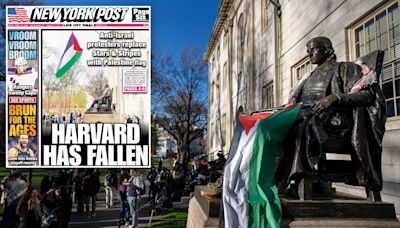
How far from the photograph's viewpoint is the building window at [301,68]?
37.2 feet

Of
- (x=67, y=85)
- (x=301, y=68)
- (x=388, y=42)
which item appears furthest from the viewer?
(x=301, y=68)

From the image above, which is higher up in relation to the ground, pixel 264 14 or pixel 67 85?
pixel 264 14

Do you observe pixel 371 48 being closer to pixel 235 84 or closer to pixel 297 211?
pixel 297 211

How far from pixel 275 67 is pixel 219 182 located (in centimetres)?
1083

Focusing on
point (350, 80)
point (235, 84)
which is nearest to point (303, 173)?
point (350, 80)

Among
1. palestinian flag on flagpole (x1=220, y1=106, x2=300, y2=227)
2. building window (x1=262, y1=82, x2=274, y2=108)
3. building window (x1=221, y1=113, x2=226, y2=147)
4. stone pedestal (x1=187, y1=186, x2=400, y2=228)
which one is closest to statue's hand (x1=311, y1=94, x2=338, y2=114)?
palestinian flag on flagpole (x1=220, y1=106, x2=300, y2=227)

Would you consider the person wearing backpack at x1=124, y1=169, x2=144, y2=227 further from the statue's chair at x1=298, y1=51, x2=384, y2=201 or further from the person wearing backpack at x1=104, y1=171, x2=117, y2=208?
the statue's chair at x1=298, y1=51, x2=384, y2=201

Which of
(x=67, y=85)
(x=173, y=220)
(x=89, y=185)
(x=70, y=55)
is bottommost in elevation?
(x=173, y=220)

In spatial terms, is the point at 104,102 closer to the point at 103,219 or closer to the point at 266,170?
the point at 266,170

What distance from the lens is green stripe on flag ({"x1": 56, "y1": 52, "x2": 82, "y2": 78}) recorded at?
6.20 metres

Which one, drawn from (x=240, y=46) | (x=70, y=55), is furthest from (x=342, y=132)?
(x=240, y=46)

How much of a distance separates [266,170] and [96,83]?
3.85m

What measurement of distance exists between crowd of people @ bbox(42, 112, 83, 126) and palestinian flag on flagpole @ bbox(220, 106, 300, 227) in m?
3.40

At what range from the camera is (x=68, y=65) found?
632 centimetres
